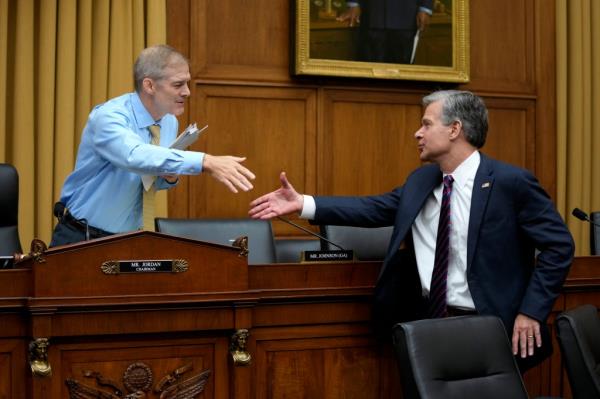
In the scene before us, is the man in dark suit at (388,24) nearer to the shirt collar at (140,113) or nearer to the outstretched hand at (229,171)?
the shirt collar at (140,113)

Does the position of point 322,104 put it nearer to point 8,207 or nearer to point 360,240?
point 360,240

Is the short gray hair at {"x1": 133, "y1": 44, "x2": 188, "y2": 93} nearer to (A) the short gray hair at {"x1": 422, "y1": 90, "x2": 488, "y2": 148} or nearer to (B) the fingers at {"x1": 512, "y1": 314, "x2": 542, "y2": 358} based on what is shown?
(A) the short gray hair at {"x1": 422, "y1": 90, "x2": 488, "y2": 148}

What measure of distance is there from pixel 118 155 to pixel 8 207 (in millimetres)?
1032

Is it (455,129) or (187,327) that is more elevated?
(455,129)

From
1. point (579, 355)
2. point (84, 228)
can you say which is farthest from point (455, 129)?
point (84, 228)

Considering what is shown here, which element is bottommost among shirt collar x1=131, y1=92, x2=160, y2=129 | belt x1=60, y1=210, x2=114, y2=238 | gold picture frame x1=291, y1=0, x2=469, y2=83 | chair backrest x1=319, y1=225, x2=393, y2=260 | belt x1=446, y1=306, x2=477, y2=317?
belt x1=446, y1=306, x2=477, y2=317

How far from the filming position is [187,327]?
343 cm

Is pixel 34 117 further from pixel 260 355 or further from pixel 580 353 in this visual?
pixel 580 353

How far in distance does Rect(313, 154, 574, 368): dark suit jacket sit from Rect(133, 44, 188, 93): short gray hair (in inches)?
45.4

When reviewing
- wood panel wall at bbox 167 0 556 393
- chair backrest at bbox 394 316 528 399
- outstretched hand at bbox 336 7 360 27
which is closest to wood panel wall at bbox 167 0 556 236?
wood panel wall at bbox 167 0 556 393

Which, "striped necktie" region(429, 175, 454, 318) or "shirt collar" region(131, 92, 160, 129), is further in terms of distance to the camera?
"shirt collar" region(131, 92, 160, 129)

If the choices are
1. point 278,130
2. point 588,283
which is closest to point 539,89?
point 278,130

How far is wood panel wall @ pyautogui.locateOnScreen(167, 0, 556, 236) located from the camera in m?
6.02

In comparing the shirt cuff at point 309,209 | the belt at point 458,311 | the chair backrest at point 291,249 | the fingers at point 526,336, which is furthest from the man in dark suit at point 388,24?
the fingers at point 526,336
